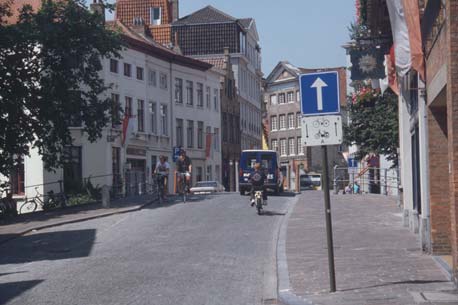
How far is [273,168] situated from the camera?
4328cm

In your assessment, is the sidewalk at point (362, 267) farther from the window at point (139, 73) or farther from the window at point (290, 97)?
the window at point (290, 97)

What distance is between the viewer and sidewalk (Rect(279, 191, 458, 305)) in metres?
11.5

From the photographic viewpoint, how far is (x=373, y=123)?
33250mm

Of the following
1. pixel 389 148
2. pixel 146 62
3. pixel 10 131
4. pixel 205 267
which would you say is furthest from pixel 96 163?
pixel 205 267

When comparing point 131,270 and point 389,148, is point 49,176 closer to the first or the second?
point 389,148

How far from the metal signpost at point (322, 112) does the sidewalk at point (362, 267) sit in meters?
0.89

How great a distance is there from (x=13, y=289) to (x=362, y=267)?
5.53 meters

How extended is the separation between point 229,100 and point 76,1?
4432 cm

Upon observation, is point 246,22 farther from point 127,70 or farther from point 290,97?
point 127,70

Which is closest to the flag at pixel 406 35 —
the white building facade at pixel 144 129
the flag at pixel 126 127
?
the white building facade at pixel 144 129

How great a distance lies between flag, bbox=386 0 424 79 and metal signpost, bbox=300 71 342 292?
3.31 metres

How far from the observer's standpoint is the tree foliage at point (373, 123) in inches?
1270

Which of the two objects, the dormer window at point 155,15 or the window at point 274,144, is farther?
the window at point 274,144

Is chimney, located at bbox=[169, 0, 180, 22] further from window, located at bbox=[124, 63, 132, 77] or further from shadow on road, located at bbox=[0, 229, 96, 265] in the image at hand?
shadow on road, located at bbox=[0, 229, 96, 265]
